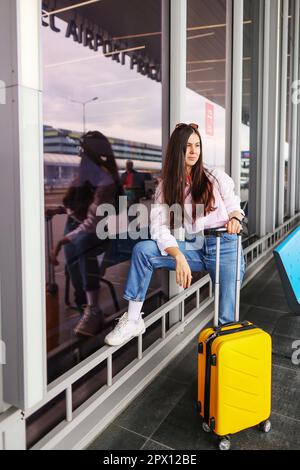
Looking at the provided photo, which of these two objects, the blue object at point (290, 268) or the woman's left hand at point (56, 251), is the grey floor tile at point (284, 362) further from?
the woman's left hand at point (56, 251)

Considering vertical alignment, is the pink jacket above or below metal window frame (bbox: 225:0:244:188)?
below

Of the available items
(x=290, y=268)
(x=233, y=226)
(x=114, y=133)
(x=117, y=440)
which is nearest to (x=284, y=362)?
(x=290, y=268)

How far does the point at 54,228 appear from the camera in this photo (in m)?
3.56

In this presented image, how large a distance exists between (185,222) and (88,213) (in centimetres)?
238

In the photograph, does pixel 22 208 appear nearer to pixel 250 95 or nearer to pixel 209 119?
pixel 209 119

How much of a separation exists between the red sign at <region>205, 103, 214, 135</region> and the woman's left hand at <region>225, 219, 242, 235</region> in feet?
5.60

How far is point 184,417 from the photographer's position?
1.83 metres

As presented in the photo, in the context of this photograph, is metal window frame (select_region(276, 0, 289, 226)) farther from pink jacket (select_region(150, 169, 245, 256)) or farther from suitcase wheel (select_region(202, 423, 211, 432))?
suitcase wheel (select_region(202, 423, 211, 432))

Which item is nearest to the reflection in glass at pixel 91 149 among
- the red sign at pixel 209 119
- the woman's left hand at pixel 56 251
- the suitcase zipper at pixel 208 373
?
the woman's left hand at pixel 56 251

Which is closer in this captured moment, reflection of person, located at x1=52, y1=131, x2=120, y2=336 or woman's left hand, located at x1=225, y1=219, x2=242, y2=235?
woman's left hand, located at x1=225, y1=219, x2=242, y2=235

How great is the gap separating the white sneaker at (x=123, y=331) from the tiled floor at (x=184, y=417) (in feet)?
1.10

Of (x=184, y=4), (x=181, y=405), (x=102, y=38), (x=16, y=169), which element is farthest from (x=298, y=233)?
(x=102, y=38)

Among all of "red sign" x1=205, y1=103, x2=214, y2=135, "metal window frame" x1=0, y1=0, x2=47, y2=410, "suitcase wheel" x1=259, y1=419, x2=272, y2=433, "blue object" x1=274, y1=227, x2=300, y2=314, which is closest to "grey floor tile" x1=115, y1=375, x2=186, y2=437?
"suitcase wheel" x1=259, y1=419, x2=272, y2=433

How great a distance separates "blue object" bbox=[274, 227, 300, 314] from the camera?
6.63 feet
